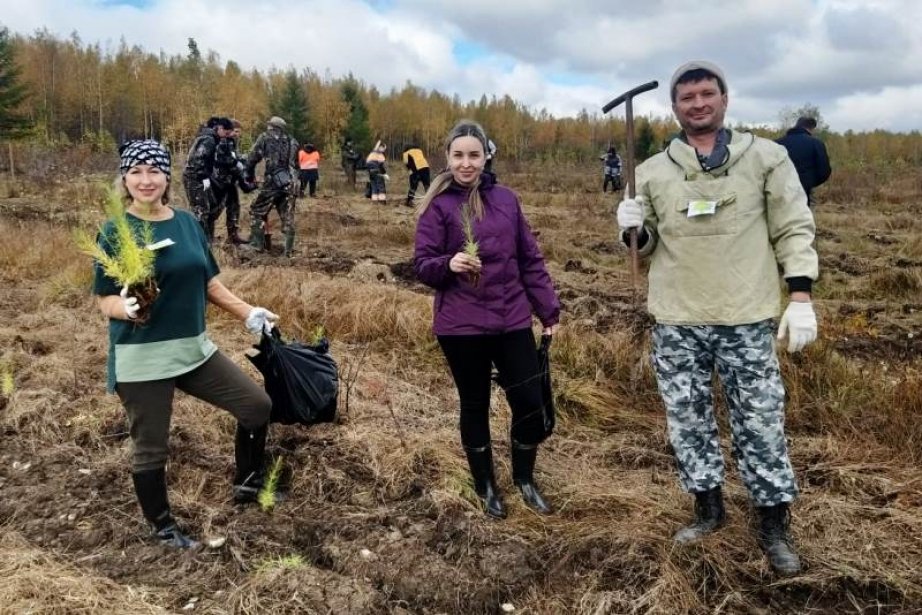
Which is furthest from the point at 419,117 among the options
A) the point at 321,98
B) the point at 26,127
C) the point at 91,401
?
the point at 91,401

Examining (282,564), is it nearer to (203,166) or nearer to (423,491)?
(423,491)

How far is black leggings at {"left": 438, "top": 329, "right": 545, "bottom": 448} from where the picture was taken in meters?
2.57

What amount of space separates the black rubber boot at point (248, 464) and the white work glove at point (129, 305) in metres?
0.79

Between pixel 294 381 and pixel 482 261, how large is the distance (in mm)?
1009

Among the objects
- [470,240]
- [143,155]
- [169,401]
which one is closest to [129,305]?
[169,401]

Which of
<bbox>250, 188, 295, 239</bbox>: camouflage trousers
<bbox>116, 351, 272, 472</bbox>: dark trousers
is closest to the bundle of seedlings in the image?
<bbox>116, 351, 272, 472</bbox>: dark trousers

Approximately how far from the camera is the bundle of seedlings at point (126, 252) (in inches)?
82.9

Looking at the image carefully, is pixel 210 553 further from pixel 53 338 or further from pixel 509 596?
pixel 53 338

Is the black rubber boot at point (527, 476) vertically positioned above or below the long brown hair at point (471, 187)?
below

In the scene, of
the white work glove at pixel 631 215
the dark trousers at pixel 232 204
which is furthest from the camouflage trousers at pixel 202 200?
the white work glove at pixel 631 215

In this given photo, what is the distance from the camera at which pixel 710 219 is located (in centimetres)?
229

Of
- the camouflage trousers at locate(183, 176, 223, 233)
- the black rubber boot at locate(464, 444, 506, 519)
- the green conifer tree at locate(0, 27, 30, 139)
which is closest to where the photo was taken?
the black rubber boot at locate(464, 444, 506, 519)

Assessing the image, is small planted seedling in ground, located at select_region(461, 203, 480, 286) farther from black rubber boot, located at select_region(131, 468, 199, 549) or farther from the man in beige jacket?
black rubber boot, located at select_region(131, 468, 199, 549)

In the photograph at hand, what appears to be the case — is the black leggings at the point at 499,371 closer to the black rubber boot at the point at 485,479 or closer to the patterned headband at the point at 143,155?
the black rubber boot at the point at 485,479
